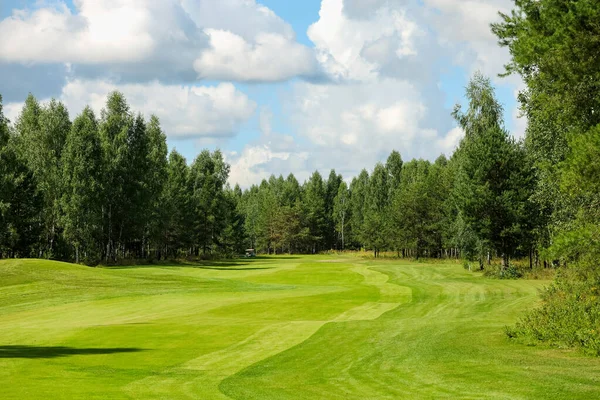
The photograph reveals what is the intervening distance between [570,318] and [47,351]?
18472mm

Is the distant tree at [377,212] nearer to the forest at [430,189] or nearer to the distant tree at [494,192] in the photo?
the forest at [430,189]

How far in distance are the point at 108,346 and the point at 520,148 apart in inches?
2042

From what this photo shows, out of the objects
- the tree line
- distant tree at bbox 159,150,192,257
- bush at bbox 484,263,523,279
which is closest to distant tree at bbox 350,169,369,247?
the tree line

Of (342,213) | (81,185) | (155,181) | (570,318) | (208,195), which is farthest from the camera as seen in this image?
(342,213)

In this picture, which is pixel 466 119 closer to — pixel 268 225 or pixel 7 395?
pixel 7 395

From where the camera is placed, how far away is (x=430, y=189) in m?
107

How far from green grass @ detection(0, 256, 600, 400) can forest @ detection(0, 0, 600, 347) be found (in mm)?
4220

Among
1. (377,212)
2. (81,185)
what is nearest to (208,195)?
(81,185)

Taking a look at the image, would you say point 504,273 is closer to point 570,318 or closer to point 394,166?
point 570,318

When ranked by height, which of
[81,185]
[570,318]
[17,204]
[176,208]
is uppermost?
[81,185]

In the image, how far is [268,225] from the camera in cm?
16612

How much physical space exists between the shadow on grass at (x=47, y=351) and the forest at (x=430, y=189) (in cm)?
1499

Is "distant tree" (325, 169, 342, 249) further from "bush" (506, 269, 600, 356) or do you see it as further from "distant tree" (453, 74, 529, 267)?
"bush" (506, 269, 600, 356)

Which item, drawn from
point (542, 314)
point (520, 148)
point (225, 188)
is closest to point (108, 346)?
point (542, 314)
